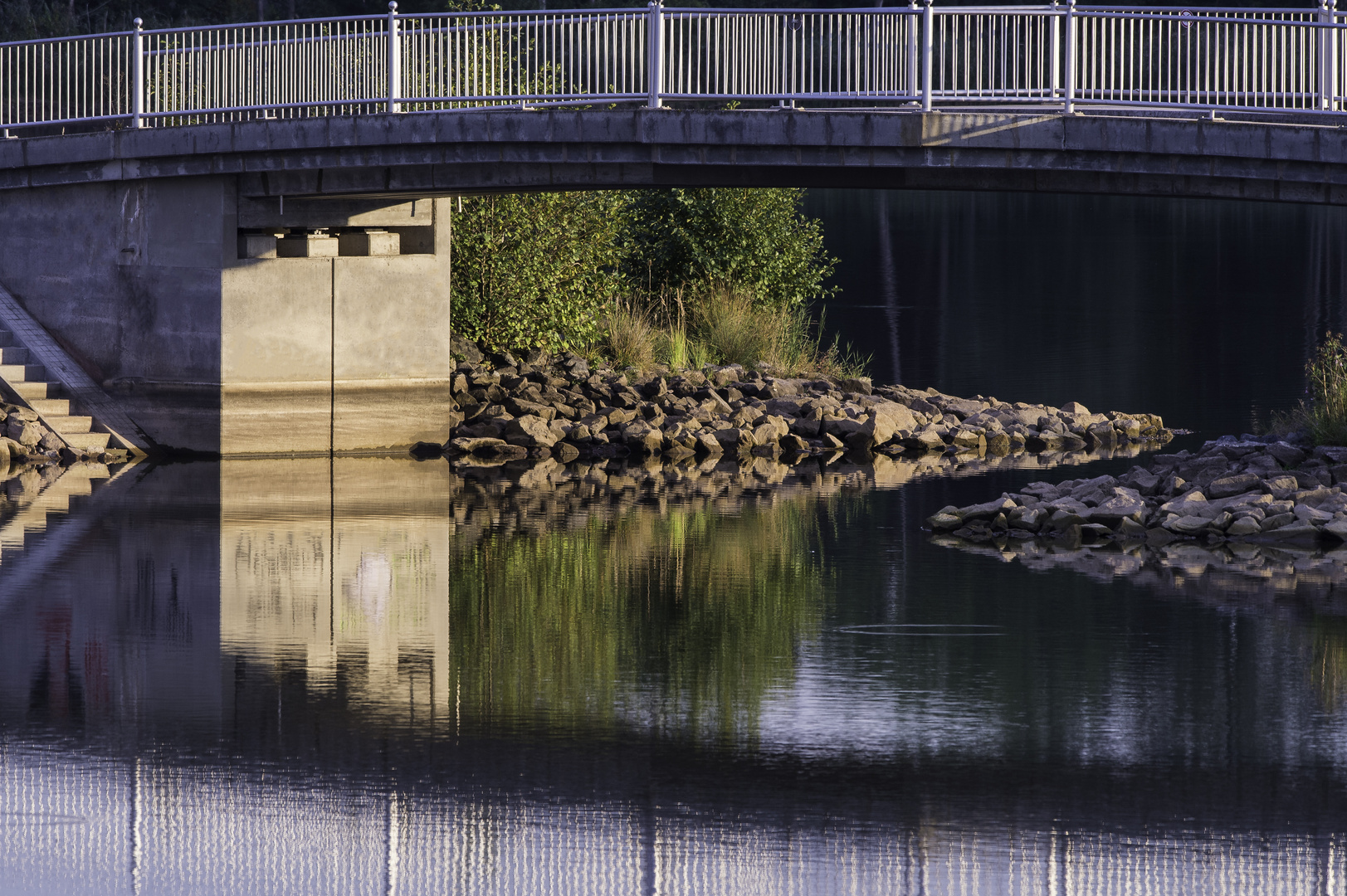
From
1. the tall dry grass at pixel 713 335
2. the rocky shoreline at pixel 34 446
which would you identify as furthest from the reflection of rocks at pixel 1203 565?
the tall dry grass at pixel 713 335

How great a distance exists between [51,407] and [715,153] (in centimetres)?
877

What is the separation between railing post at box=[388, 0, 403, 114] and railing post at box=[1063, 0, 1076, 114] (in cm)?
744

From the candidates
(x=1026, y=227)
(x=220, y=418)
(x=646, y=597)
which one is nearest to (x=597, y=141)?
(x=220, y=418)

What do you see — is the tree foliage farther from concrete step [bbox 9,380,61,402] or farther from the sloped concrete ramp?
concrete step [bbox 9,380,61,402]

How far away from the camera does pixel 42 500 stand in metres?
20.8

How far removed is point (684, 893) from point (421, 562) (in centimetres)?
895

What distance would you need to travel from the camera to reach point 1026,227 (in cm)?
8619

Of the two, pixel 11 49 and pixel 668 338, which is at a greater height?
pixel 11 49

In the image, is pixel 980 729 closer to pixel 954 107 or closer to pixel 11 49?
pixel 954 107

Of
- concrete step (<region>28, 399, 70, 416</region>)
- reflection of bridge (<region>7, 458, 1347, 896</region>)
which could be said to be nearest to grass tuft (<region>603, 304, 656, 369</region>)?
concrete step (<region>28, 399, 70, 416</region>)

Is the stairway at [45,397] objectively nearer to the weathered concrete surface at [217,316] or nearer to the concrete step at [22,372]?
the concrete step at [22,372]

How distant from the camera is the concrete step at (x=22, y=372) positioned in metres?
24.7

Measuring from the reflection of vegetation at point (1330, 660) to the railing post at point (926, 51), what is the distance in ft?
27.1

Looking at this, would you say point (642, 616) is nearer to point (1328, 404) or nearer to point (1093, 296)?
point (1328, 404)
